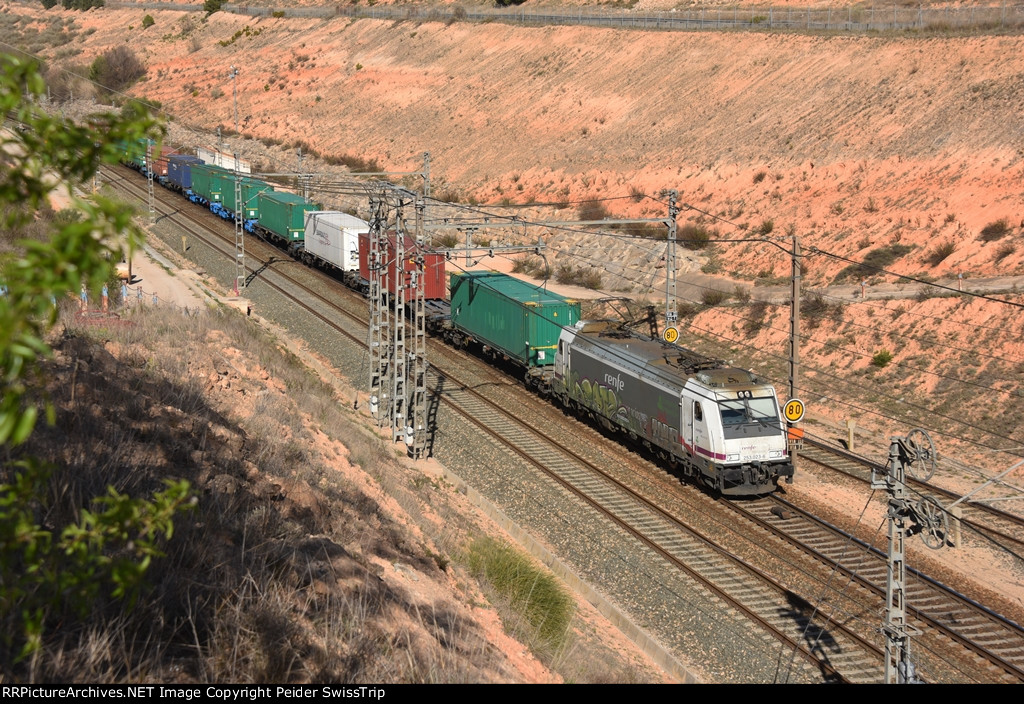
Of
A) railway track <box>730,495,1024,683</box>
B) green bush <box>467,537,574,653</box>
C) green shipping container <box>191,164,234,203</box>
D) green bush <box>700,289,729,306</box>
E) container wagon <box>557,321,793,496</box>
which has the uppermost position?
A: green shipping container <box>191,164,234,203</box>

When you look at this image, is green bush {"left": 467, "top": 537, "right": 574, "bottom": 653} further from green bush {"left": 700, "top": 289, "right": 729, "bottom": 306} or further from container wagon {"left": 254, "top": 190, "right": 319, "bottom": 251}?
container wagon {"left": 254, "top": 190, "right": 319, "bottom": 251}

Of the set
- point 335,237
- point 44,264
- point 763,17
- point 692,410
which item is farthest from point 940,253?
A: point 44,264

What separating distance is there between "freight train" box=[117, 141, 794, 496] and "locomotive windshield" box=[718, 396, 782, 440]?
0.9 inches

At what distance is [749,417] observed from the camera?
2300 cm

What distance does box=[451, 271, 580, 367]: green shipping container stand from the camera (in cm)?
3162

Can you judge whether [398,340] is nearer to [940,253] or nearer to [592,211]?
[940,253]

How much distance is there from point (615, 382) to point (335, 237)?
22.8 meters

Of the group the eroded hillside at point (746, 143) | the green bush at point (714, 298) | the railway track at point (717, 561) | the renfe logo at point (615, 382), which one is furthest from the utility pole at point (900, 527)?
the green bush at point (714, 298)

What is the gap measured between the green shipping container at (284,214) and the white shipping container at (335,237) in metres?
1.61

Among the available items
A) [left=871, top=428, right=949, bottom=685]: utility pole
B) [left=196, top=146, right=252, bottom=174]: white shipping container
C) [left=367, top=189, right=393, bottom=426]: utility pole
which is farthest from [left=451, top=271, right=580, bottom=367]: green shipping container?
[left=196, top=146, right=252, bottom=174]: white shipping container

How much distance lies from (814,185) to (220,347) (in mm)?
32264

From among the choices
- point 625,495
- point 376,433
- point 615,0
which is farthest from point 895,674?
point 615,0

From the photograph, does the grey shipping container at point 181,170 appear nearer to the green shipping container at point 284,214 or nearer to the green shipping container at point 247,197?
the green shipping container at point 247,197

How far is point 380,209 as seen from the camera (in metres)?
27.1
